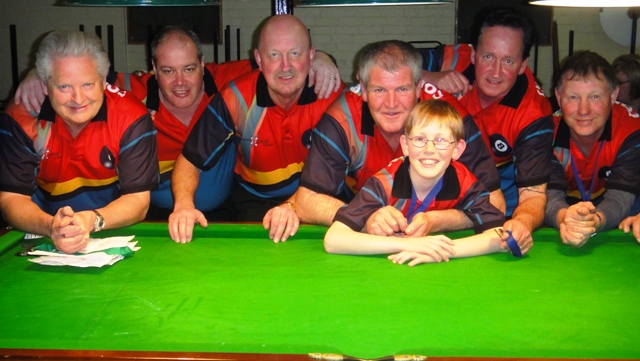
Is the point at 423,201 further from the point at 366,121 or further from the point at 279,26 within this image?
the point at 279,26

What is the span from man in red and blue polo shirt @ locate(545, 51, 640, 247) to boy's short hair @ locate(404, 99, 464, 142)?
0.73 meters

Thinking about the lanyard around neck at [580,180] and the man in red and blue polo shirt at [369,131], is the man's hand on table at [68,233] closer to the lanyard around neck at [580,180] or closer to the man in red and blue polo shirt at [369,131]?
the man in red and blue polo shirt at [369,131]

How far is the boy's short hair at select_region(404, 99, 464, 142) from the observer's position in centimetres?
269

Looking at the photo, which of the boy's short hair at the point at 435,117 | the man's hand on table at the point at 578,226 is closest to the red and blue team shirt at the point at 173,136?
the boy's short hair at the point at 435,117

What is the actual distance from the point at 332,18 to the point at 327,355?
7431mm

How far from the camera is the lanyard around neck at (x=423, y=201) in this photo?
2.76 m

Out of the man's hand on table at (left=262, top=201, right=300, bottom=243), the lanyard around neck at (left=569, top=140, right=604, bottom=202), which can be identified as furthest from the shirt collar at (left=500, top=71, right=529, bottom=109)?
the man's hand on table at (left=262, top=201, right=300, bottom=243)

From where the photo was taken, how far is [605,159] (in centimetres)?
337

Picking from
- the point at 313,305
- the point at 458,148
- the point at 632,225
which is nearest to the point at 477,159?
the point at 458,148

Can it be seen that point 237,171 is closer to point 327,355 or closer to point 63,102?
point 63,102

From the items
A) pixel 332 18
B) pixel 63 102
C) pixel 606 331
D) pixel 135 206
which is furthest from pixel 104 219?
pixel 332 18

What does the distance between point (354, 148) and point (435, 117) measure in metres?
0.63

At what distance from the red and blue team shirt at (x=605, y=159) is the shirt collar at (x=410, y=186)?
0.75 m

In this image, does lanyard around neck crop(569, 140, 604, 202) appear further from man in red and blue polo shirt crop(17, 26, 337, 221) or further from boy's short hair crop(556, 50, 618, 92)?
man in red and blue polo shirt crop(17, 26, 337, 221)
